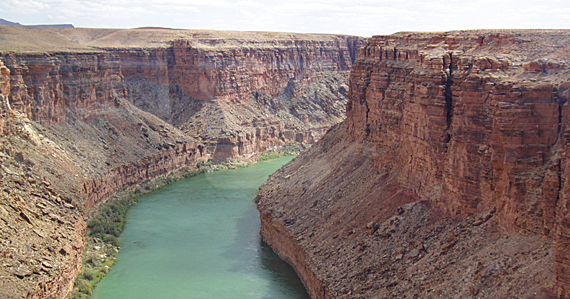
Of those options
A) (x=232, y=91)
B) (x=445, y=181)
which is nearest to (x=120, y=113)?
(x=232, y=91)

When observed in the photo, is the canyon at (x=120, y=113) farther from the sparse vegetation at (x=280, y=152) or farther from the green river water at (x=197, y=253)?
the green river water at (x=197, y=253)

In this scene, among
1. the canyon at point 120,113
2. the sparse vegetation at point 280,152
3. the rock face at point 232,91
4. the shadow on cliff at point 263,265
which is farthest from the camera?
the sparse vegetation at point 280,152

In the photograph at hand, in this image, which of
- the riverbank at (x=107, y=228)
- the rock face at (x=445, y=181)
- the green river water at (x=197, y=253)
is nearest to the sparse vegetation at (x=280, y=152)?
the riverbank at (x=107, y=228)

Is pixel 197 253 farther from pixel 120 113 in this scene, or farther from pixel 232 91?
pixel 232 91

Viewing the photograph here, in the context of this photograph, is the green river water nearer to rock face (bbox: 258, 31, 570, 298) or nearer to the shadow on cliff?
the shadow on cliff

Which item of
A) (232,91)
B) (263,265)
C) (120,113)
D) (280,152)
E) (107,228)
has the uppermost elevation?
(232,91)

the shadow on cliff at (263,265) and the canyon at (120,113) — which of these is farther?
the shadow on cliff at (263,265)

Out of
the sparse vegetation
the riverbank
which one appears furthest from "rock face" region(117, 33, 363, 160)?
the riverbank
